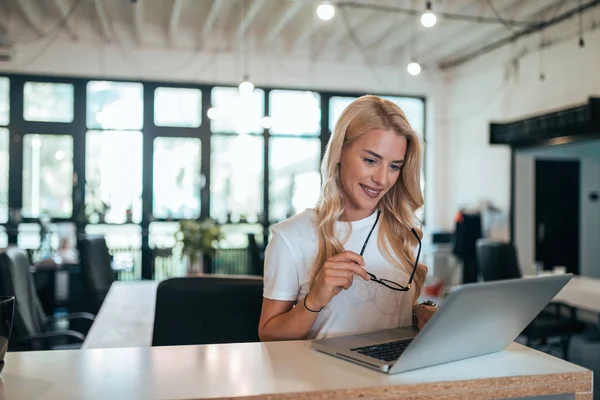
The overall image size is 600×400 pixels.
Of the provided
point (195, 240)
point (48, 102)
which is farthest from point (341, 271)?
point (48, 102)

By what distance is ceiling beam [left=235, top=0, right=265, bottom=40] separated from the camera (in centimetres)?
651

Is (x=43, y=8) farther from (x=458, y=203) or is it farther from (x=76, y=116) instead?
(x=458, y=203)

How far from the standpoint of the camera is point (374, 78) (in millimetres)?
8961

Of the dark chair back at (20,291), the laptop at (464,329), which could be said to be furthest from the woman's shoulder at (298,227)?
the dark chair back at (20,291)

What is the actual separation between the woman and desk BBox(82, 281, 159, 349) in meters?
0.96

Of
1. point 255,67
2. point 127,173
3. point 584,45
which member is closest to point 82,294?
point 127,173

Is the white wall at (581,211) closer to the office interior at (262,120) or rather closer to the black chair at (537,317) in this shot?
the office interior at (262,120)

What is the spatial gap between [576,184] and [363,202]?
6.98 meters

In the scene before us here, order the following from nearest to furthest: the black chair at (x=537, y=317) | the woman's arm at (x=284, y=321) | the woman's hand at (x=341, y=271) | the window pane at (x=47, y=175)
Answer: the woman's hand at (x=341, y=271), the woman's arm at (x=284, y=321), the black chair at (x=537, y=317), the window pane at (x=47, y=175)

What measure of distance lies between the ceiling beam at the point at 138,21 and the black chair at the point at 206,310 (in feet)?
18.3

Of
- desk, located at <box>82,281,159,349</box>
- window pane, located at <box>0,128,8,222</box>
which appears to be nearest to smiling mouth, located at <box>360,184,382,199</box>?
desk, located at <box>82,281,159,349</box>

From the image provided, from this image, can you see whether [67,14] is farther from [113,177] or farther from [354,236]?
[354,236]

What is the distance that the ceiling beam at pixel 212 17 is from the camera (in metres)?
6.59

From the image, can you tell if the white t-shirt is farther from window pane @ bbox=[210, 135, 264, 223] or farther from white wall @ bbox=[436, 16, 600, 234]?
window pane @ bbox=[210, 135, 264, 223]
